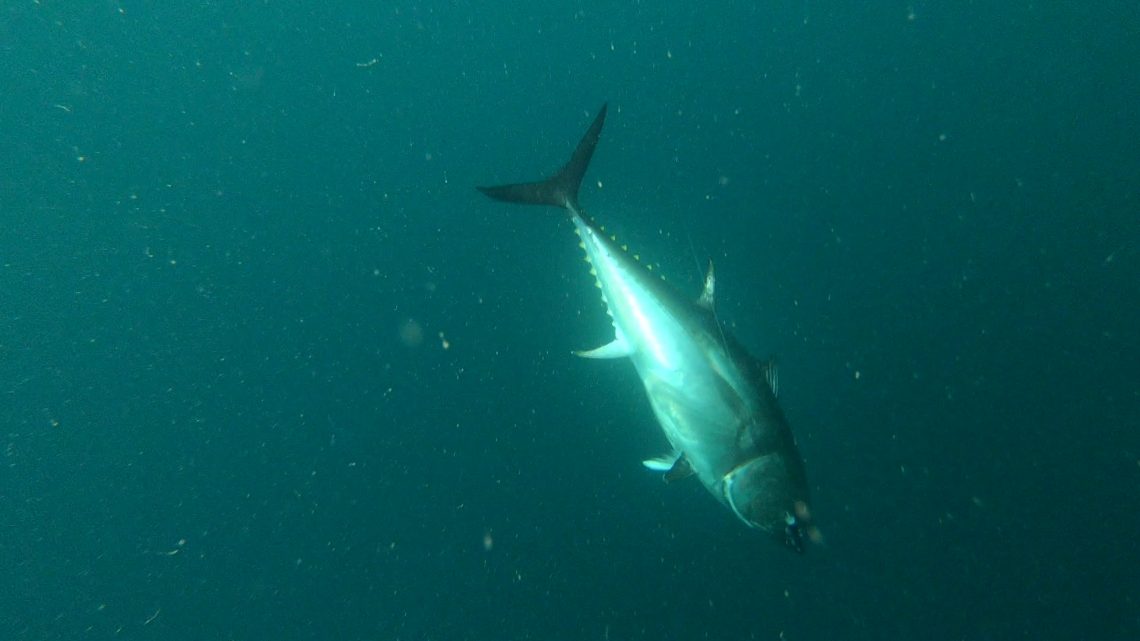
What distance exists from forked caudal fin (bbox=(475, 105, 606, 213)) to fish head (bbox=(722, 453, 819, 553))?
6.46 feet

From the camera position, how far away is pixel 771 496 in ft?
10.7

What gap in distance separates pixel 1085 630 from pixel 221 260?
12.3 meters

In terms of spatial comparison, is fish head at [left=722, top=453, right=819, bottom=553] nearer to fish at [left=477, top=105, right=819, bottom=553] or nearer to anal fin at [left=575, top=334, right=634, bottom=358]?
fish at [left=477, top=105, right=819, bottom=553]

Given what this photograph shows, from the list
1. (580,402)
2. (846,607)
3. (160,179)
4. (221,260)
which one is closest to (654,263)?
(580,402)

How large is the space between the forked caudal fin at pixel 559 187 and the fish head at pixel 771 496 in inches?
77.6

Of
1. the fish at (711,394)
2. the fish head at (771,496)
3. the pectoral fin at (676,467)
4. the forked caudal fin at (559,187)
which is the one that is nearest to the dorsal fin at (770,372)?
the fish at (711,394)

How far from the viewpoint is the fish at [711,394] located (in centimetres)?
321

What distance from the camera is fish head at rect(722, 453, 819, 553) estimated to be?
324cm

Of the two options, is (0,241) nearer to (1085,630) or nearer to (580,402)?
(580,402)

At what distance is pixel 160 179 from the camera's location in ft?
25.4

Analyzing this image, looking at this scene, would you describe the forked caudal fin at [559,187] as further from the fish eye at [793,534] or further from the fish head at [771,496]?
the fish eye at [793,534]

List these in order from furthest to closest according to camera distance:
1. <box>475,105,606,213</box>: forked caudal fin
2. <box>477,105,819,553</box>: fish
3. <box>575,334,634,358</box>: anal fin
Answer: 1. <box>475,105,606,213</box>: forked caudal fin
2. <box>575,334,634,358</box>: anal fin
3. <box>477,105,819,553</box>: fish

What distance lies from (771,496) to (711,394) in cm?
66

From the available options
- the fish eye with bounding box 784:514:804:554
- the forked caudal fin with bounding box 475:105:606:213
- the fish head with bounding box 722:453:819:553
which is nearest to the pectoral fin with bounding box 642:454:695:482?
the fish head with bounding box 722:453:819:553
